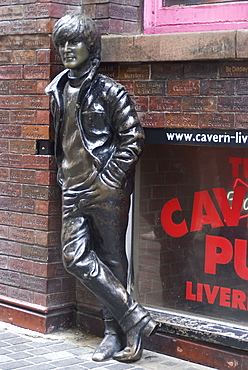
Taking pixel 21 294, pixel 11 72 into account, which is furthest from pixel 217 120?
pixel 21 294

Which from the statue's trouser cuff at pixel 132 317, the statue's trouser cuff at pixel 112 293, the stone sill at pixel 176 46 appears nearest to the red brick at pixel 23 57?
the stone sill at pixel 176 46

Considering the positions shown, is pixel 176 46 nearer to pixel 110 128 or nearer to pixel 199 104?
pixel 199 104

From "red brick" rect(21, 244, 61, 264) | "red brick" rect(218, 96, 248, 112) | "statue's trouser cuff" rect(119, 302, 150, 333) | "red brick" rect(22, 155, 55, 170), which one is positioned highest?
"red brick" rect(218, 96, 248, 112)

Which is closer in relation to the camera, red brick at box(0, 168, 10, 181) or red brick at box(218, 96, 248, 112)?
red brick at box(218, 96, 248, 112)

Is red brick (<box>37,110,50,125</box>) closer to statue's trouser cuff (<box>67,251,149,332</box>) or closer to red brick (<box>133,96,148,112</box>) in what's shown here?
red brick (<box>133,96,148,112</box>)

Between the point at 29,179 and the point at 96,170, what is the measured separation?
0.97 m

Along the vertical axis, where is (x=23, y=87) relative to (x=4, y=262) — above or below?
above

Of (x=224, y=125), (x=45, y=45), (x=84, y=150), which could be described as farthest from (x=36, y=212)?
(x=224, y=125)

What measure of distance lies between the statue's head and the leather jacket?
23 cm

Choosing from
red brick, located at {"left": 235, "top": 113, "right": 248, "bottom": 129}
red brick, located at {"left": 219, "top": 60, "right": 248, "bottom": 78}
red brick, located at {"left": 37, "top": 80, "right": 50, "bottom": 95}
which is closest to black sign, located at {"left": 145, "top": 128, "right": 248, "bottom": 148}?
red brick, located at {"left": 235, "top": 113, "right": 248, "bottom": 129}

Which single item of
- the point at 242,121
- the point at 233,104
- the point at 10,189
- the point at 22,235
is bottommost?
the point at 22,235

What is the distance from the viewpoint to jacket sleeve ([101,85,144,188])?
566 centimetres

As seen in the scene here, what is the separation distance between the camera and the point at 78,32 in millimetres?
5707

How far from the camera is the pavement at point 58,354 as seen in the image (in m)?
5.68
